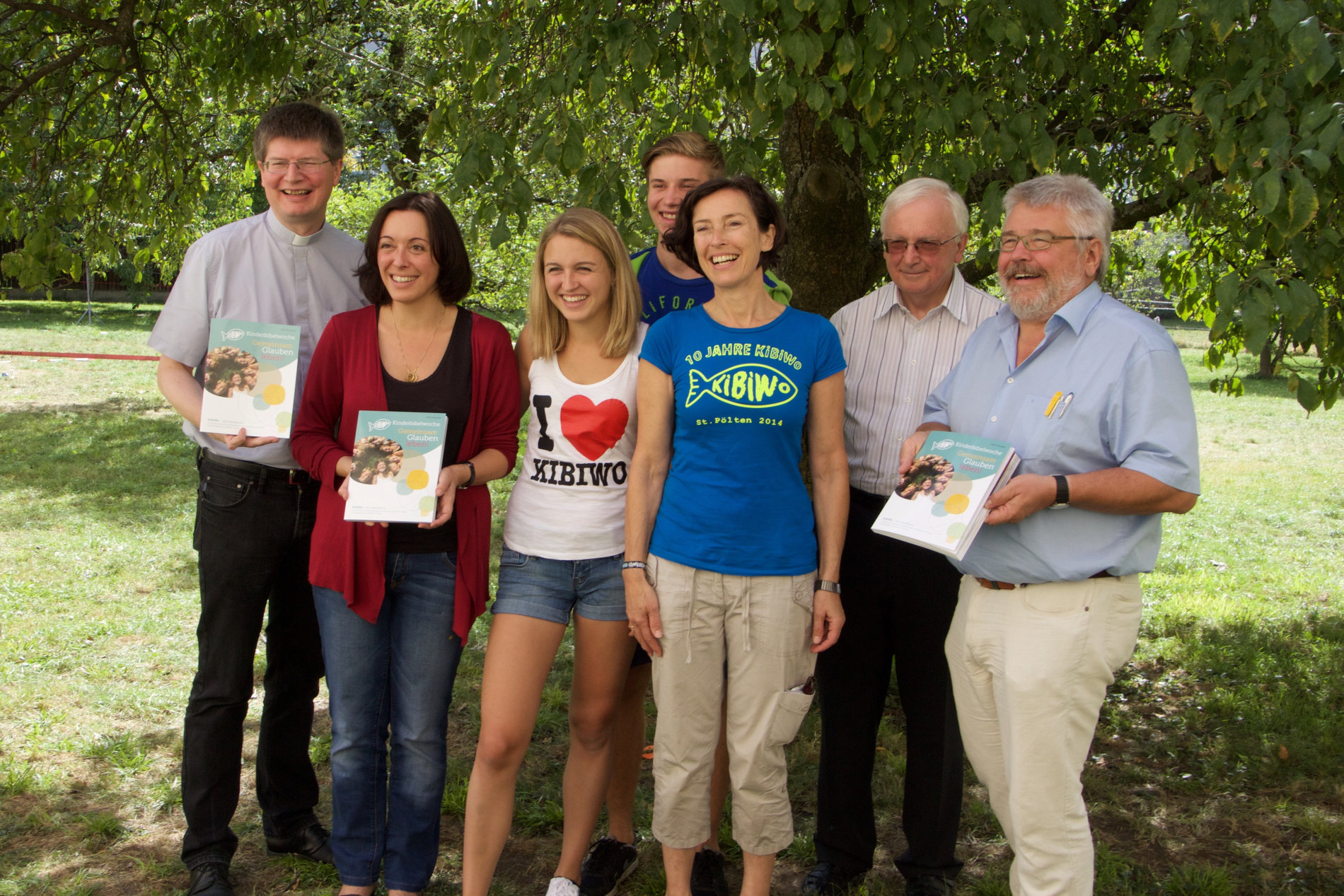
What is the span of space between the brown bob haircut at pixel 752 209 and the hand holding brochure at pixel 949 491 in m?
0.77

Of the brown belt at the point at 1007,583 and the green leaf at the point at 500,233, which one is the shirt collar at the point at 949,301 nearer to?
the brown belt at the point at 1007,583

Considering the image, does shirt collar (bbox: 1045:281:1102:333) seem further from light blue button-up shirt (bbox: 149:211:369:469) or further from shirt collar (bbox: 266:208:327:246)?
shirt collar (bbox: 266:208:327:246)

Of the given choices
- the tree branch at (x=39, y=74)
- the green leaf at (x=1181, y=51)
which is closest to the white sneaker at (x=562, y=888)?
the green leaf at (x=1181, y=51)

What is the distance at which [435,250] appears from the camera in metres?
3.05

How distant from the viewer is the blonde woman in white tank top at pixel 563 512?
3047 millimetres

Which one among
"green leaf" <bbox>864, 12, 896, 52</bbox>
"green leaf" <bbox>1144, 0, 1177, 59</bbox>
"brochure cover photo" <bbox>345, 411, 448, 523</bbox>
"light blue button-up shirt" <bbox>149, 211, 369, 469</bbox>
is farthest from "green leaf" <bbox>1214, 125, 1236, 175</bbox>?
"light blue button-up shirt" <bbox>149, 211, 369, 469</bbox>

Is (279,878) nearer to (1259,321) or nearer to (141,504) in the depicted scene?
(1259,321)

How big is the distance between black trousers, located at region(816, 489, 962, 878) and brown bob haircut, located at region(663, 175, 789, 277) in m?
0.86

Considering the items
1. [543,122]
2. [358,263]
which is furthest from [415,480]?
[543,122]

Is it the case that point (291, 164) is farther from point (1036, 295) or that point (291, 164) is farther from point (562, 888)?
point (562, 888)

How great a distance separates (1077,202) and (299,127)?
2262 millimetres

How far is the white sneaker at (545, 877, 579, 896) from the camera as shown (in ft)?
10.7

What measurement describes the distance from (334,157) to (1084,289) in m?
2.27

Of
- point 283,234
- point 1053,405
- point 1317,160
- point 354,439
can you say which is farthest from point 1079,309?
point 283,234
